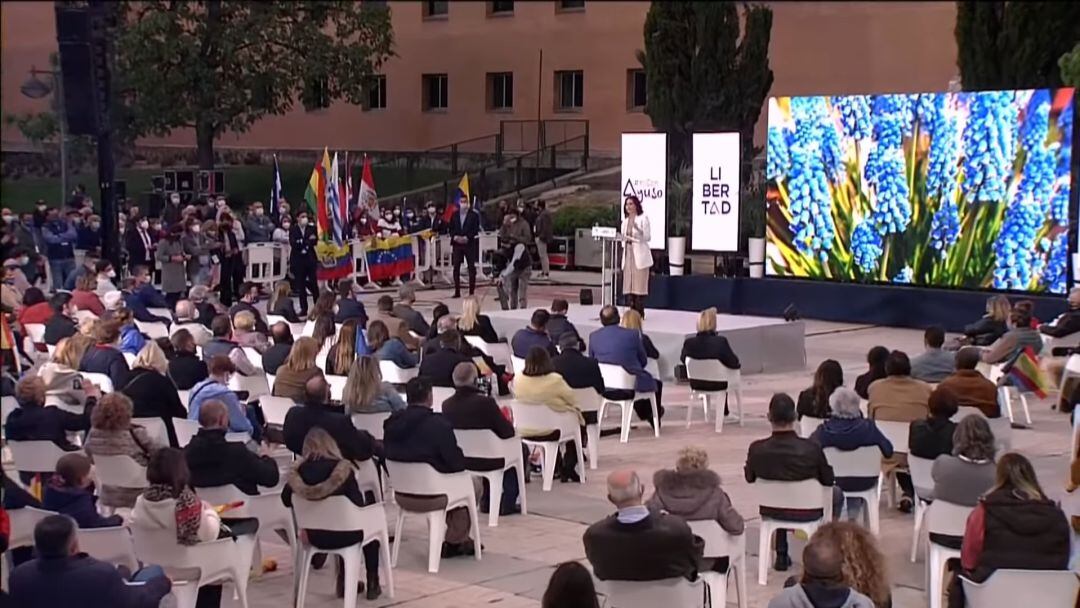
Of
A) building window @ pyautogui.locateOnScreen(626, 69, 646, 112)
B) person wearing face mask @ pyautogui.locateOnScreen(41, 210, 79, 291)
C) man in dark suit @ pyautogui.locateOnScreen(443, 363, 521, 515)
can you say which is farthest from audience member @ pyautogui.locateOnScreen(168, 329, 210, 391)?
building window @ pyautogui.locateOnScreen(626, 69, 646, 112)

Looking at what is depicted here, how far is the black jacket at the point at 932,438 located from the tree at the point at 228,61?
2811 cm

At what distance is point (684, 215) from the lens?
26234mm

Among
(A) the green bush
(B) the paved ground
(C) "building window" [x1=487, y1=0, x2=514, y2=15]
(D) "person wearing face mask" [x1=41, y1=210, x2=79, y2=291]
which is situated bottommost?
(B) the paved ground

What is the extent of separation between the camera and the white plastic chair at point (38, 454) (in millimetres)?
9180

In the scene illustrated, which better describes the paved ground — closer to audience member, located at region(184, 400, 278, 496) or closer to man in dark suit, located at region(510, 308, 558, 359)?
audience member, located at region(184, 400, 278, 496)

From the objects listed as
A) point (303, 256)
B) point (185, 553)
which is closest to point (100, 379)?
point (185, 553)

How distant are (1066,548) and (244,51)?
109 feet

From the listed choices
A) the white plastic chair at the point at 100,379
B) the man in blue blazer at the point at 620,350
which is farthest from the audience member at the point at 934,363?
the white plastic chair at the point at 100,379

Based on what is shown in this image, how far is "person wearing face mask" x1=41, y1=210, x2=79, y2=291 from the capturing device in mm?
24684

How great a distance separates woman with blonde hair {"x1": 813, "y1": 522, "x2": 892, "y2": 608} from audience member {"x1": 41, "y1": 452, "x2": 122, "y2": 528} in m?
3.50

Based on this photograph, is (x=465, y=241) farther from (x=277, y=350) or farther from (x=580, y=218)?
(x=277, y=350)

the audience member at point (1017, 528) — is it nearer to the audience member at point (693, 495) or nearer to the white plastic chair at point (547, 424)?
the audience member at point (693, 495)

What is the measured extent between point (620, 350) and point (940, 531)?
17.6 ft

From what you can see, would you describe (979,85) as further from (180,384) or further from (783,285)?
(180,384)
